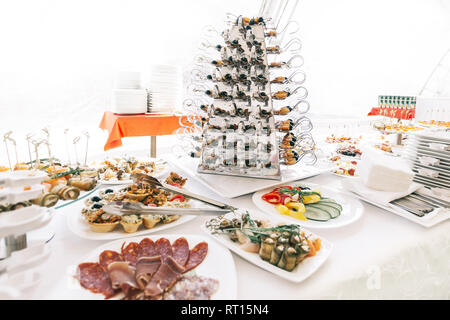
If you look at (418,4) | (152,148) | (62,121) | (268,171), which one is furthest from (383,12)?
(62,121)

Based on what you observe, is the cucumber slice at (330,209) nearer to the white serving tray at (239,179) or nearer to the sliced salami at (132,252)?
the white serving tray at (239,179)

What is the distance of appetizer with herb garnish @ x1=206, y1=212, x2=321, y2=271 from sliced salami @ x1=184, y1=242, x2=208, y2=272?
8cm

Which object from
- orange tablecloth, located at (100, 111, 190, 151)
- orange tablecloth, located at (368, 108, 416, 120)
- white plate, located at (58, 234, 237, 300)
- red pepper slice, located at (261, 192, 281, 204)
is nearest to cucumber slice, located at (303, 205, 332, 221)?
red pepper slice, located at (261, 192, 281, 204)

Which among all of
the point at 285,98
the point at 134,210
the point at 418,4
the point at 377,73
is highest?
the point at 418,4

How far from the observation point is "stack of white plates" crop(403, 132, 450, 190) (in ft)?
3.24

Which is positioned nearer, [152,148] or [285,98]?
[285,98]

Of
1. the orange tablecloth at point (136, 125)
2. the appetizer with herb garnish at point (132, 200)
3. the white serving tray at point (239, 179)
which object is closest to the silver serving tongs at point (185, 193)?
the appetizer with herb garnish at point (132, 200)

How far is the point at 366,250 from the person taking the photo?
703 millimetres

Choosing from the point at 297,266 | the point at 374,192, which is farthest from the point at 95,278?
the point at 374,192

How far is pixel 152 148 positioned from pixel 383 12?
16.9 feet

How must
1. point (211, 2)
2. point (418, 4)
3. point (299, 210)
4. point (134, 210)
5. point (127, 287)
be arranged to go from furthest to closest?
point (418, 4) → point (211, 2) → point (299, 210) → point (134, 210) → point (127, 287)

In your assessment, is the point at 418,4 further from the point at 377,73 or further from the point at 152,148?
the point at 152,148

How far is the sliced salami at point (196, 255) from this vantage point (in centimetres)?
58

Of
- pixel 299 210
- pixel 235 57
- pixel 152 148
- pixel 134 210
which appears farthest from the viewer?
pixel 152 148
